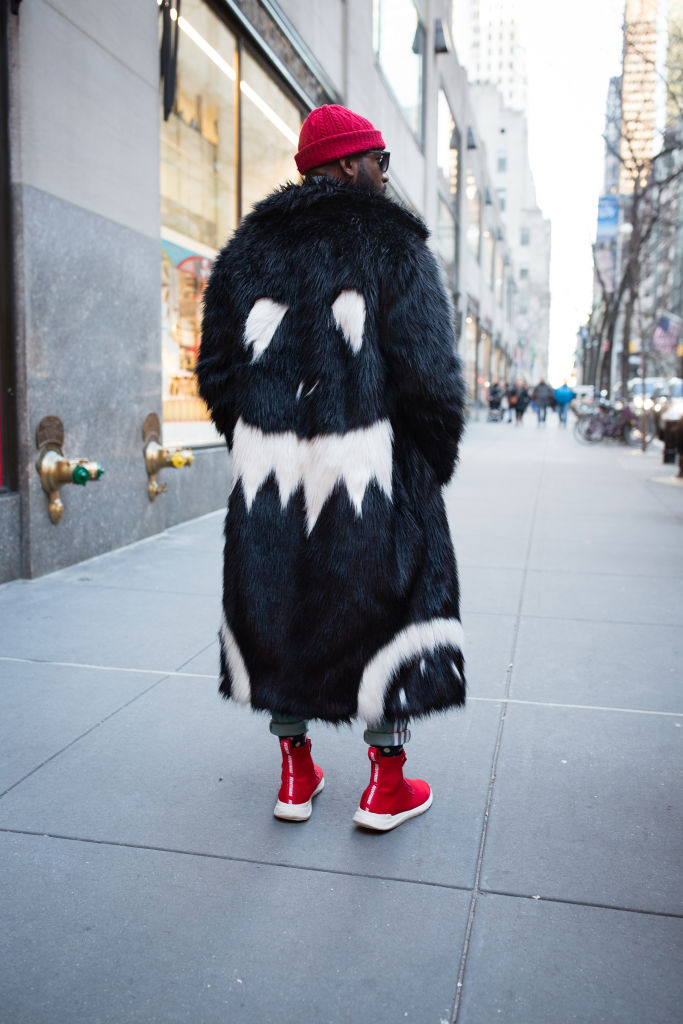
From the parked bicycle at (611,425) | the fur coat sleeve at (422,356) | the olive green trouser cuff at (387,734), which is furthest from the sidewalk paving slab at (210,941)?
the parked bicycle at (611,425)

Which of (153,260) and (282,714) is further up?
(153,260)

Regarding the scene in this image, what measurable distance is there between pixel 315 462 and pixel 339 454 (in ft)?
0.25

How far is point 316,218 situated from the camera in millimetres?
2459

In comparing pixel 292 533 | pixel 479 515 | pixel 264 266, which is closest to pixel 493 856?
pixel 292 533

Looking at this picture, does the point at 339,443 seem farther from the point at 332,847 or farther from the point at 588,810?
the point at 588,810

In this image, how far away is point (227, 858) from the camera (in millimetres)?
2588

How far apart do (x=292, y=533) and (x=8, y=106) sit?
4.22m

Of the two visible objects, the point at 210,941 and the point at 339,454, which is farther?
the point at 339,454

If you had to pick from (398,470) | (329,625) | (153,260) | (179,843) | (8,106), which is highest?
(8,106)

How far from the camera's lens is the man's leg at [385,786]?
2.68 m

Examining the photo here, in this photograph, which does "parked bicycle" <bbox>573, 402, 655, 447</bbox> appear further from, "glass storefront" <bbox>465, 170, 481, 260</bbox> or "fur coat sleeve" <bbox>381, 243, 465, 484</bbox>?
"fur coat sleeve" <bbox>381, 243, 465, 484</bbox>

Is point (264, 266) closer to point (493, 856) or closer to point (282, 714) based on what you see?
point (282, 714)

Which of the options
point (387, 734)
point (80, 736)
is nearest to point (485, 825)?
point (387, 734)

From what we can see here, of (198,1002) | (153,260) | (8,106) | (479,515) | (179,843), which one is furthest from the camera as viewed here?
(479,515)
